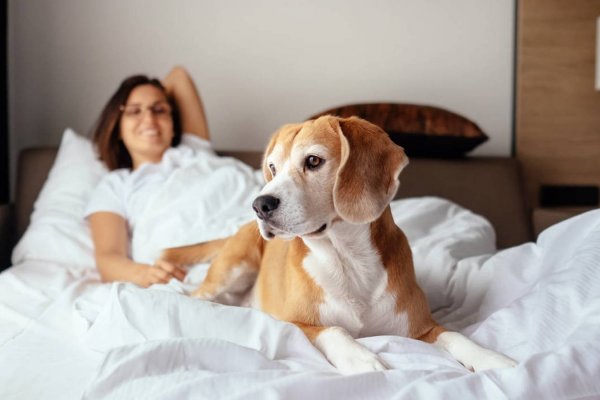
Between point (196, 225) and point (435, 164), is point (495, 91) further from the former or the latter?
point (196, 225)

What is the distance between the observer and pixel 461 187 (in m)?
2.54

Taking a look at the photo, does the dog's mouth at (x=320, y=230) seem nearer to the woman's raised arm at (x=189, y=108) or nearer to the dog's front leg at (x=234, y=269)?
the dog's front leg at (x=234, y=269)

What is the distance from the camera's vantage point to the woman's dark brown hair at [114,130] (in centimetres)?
242

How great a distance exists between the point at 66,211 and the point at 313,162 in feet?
4.66

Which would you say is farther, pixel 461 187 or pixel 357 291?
pixel 461 187

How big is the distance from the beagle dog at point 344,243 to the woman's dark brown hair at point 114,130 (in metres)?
1.28

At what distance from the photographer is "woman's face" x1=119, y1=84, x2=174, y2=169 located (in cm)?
236

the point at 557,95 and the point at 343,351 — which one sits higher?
the point at 557,95

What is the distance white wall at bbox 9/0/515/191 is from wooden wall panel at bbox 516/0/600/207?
106 millimetres

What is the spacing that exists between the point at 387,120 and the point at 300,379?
1.89 m

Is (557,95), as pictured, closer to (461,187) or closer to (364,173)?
(461,187)

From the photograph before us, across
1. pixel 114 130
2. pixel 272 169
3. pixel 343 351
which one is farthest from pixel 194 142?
pixel 343 351

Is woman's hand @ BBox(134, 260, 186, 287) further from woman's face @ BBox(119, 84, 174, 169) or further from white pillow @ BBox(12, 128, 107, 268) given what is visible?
woman's face @ BBox(119, 84, 174, 169)

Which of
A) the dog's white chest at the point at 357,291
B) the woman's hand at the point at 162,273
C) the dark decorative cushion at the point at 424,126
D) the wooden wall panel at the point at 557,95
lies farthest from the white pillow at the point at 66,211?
the wooden wall panel at the point at 557,95
